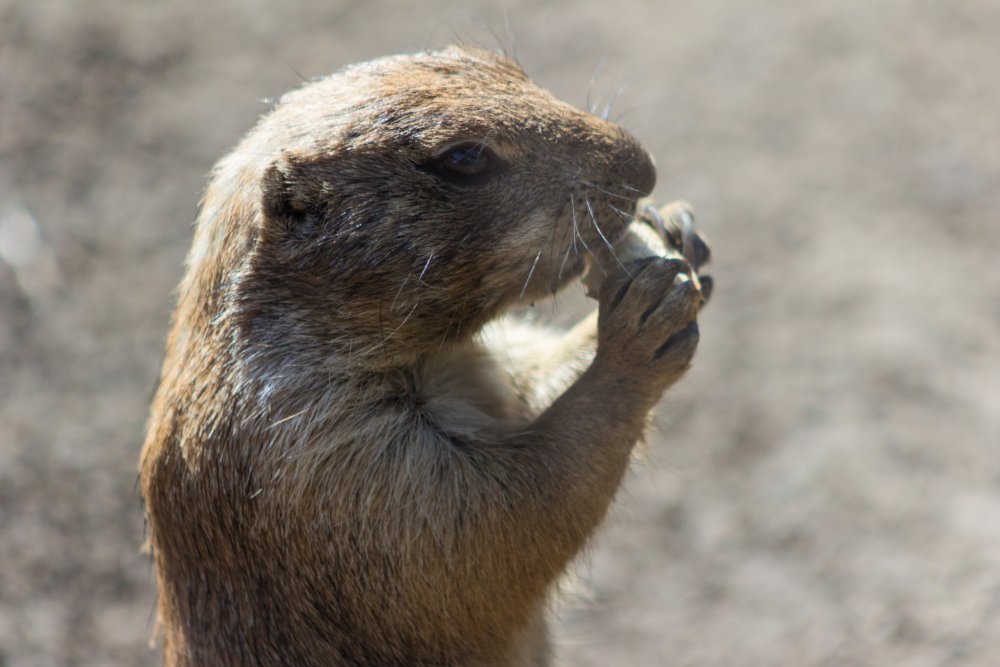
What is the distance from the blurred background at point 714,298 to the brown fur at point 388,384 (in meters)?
0.53

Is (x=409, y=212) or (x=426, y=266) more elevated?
(x=409, y=212)

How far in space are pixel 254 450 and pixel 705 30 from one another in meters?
6.14

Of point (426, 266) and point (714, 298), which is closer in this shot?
point (426, 266)

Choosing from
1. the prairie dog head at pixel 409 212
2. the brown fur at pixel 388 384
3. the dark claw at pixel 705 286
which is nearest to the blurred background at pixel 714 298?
the brown fur at pixel 388 384

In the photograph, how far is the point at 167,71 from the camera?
25.7 ft

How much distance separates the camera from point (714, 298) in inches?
246

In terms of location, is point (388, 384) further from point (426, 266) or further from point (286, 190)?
point (286, 190)

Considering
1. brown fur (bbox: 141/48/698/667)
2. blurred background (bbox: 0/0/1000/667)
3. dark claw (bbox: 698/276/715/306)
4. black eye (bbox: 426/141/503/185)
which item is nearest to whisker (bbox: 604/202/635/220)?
brown fur (bbox: 141/48/698/667)

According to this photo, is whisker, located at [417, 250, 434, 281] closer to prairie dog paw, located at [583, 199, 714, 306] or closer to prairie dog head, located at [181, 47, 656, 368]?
prairie dog head, located at [181, 47, 656, 368]

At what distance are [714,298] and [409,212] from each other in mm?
3640

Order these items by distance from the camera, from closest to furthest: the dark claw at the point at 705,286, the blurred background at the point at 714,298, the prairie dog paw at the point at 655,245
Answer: the prairie dog paw at the point at 655,245, the dark claw at the point at 705,286, the blurred background at the point at 714,298

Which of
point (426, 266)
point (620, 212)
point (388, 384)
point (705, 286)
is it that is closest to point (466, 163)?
point (426, 266)

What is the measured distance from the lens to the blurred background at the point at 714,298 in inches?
194

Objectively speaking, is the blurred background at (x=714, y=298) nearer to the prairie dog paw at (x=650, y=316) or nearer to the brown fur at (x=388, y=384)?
the brown fur at (x=388, y=384)
